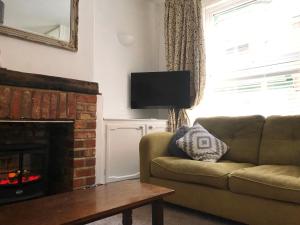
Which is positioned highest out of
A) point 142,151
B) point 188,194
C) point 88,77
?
point 88,77

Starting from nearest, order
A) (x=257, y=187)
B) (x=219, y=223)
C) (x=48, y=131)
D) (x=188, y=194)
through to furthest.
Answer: (x=257, y=187) < (x=219, y=223) < (x=188, y=194) < (x=48, y=131)

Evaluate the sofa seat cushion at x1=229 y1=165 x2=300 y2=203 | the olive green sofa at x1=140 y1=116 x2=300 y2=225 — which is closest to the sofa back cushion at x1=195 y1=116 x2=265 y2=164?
the olive green sofa at x1=140 y1=116 x2=300 y2=225

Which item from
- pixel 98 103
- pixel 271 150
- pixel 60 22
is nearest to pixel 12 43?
pixel 60 22

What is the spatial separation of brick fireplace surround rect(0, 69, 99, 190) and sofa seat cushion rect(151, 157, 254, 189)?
24.5 inches

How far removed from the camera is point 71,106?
2.31m

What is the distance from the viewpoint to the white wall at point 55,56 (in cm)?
218

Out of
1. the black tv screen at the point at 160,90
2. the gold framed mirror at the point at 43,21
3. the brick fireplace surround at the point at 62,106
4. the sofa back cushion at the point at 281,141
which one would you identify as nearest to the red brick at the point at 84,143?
the brick fireplace surround at the point at 62,106

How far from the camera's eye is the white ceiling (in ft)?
7.30

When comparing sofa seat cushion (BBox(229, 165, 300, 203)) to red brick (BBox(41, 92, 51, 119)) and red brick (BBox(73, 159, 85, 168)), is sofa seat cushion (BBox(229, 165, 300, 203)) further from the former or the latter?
red brick (BBox(41, 92, 51, 119))

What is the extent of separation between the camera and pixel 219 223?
73.7 inches

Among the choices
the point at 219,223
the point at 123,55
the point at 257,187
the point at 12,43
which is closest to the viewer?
the point at 257,187

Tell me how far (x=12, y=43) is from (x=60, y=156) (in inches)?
41.2

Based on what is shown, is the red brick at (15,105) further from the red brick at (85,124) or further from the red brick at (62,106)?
the red brick at (85,124)

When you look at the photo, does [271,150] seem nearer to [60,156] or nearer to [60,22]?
[60,156]
